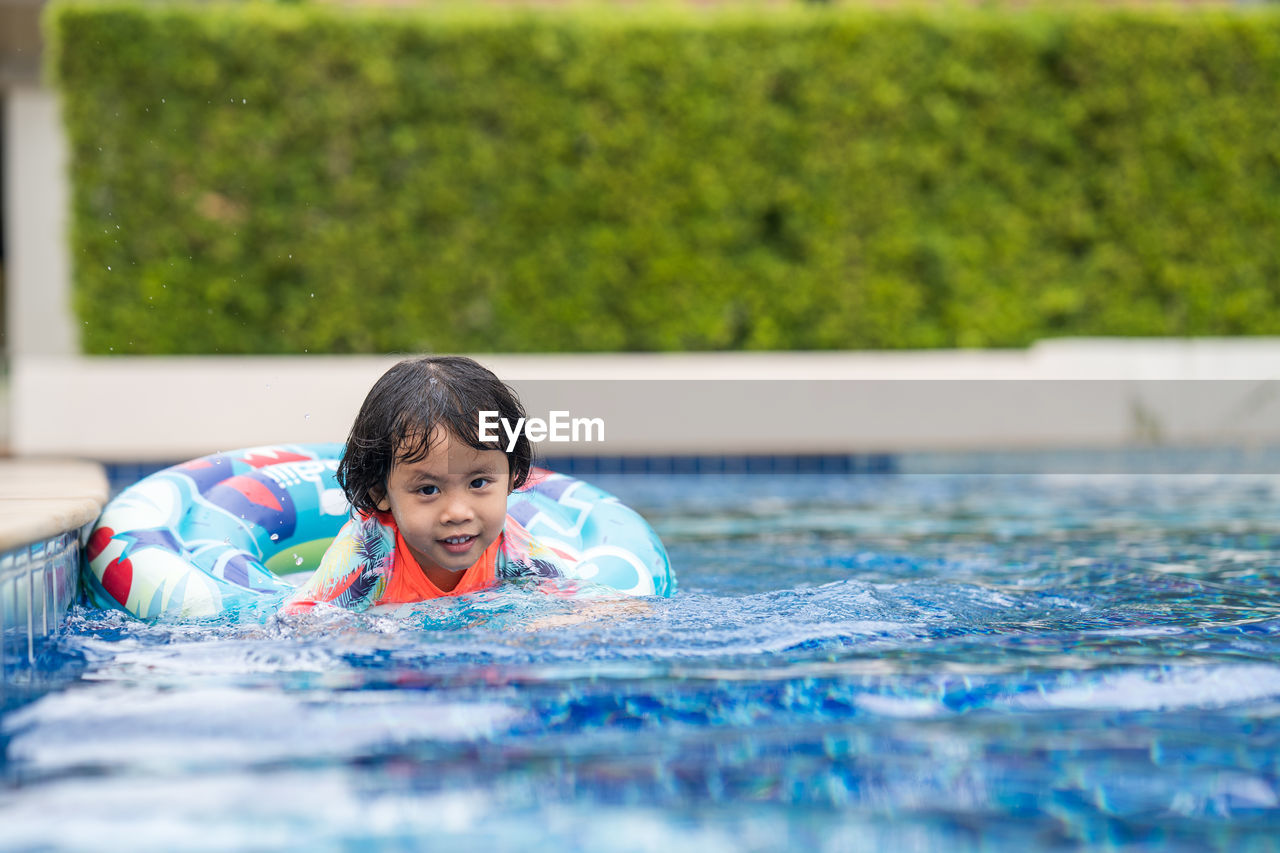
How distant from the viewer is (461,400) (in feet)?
10.3

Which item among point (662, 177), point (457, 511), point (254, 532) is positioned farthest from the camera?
point (662, 177)

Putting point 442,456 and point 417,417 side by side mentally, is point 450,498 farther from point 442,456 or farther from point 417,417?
point 417,417

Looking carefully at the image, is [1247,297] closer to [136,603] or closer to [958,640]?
[958,640]

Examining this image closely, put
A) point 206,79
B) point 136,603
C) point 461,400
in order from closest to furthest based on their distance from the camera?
point 461,400 → point 136,603 → point 206,79

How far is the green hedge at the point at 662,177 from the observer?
10.2 m

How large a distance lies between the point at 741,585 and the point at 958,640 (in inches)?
43.8

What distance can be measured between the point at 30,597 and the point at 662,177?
8078 millimetres

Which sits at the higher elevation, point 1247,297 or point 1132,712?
point 1247,297

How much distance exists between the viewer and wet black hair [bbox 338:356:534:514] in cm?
311

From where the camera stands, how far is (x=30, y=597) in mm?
2904

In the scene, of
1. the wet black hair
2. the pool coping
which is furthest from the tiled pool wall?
the wet black hair

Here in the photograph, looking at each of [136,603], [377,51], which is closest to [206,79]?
[377,51]

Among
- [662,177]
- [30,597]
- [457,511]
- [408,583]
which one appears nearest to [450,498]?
[457,511]

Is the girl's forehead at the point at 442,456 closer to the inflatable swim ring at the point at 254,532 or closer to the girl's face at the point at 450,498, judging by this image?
the girl's face at the point at 450,498
